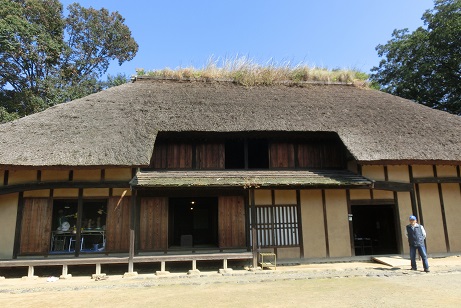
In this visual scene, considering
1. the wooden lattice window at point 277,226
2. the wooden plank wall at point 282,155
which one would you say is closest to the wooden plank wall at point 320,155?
the wooden plank wall at point 282,155

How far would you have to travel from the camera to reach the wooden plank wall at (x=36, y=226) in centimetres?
891

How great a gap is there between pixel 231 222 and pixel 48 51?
63.7 ft

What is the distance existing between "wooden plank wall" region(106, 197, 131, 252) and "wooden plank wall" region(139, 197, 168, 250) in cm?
42

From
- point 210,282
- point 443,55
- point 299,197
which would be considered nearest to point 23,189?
point 210,282

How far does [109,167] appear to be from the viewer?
8.58 meters

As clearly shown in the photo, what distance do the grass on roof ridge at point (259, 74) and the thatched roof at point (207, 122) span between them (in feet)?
2.56

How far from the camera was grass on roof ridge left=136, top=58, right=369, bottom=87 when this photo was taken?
531 inches

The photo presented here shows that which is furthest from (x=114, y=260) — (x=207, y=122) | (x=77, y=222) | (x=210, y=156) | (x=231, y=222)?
(x=207, y=122)

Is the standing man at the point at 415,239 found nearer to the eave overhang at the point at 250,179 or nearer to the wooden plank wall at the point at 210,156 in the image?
the eave overhang at the point at 250,179

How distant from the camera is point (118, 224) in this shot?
30.2ft

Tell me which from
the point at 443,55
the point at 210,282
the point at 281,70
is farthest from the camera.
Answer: the point at 443,55

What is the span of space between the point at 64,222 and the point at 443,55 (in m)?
A: 23.0

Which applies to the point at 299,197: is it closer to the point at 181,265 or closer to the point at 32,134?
the point at 181,265

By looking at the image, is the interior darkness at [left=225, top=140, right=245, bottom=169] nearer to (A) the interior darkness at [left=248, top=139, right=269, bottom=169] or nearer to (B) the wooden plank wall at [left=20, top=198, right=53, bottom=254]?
(A) the interior darkness at [left=248, top=139, right=269, bottom=169]
